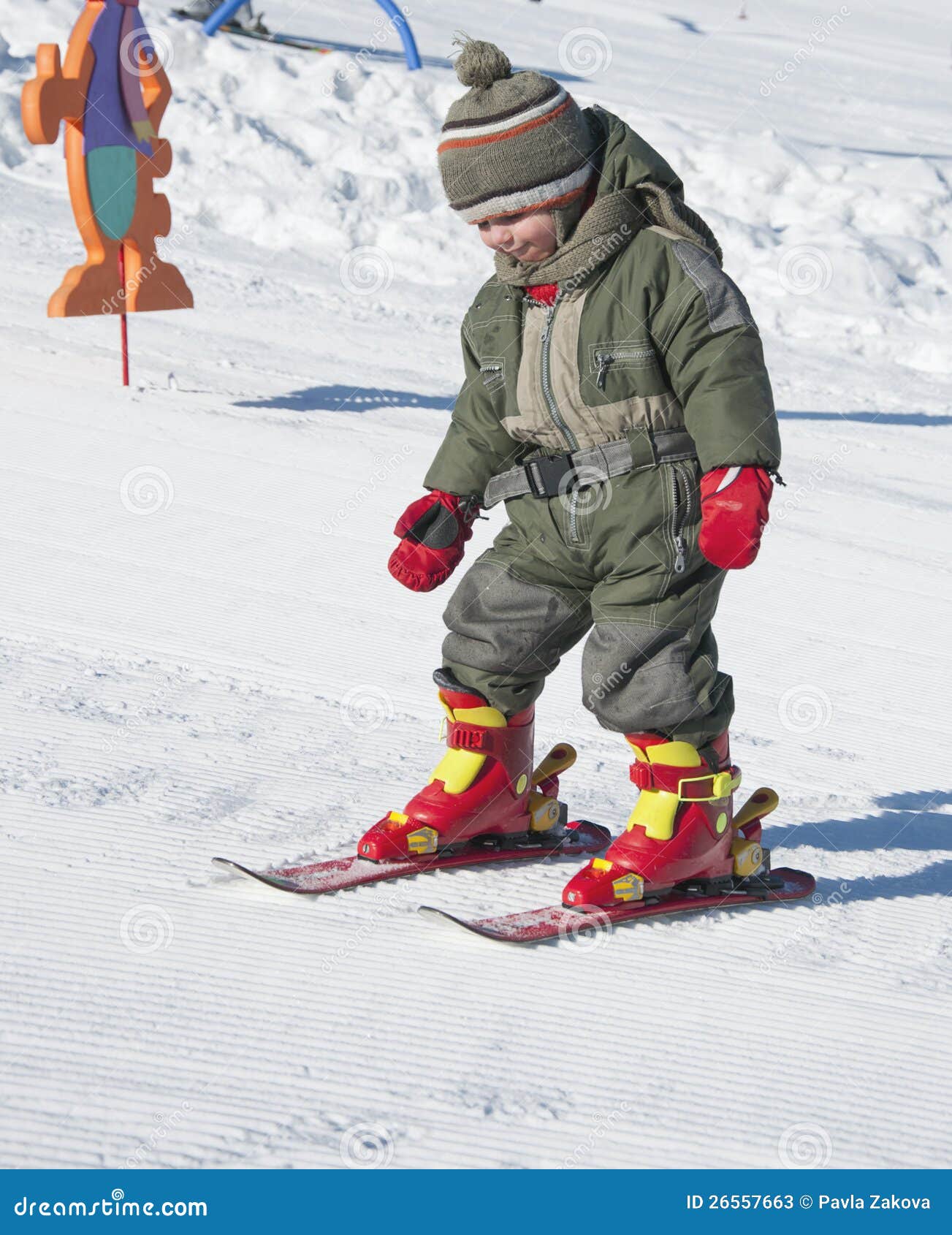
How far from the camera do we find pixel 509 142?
7.53 ft

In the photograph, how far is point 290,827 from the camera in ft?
9.07

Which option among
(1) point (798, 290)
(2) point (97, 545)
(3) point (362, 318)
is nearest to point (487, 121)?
(2) point (97, 545)

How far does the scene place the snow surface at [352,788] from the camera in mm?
1929

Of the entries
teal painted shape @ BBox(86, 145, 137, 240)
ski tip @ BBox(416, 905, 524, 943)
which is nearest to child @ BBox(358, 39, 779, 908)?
ski tip @ BBox(416, 905, 524, 943)

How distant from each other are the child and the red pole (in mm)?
3837

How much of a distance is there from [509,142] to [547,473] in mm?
566

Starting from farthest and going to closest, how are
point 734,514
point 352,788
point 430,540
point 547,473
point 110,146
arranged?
point 110,146
point 352,788
point 430,540
point 547,473
point 734,514

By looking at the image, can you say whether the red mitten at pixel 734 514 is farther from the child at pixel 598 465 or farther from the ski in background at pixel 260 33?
the ski in background at pixel 260 33

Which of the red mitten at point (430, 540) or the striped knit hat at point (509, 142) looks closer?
the striped knit hat at point (509, 142)

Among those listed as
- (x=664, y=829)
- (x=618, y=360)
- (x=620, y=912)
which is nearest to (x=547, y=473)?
(x=618, y=360)

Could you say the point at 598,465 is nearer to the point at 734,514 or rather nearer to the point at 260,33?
the point at 734,514

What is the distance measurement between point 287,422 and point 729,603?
2386 mm

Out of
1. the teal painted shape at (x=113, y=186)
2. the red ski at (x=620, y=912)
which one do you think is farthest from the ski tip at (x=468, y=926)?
the teal painted shape at (x=113, y=186)

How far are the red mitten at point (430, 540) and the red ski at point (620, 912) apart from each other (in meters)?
0.63
